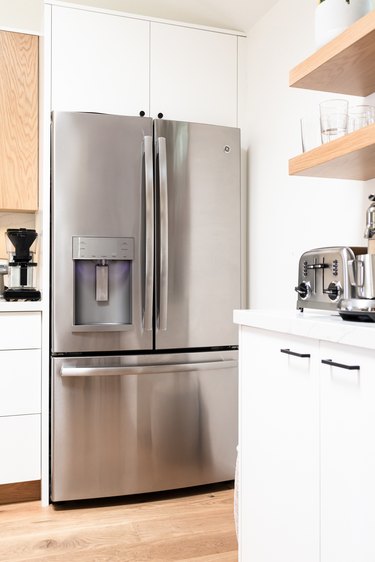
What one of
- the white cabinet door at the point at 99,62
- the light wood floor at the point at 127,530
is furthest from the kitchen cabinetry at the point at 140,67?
the light wood floor at the point at 127,530

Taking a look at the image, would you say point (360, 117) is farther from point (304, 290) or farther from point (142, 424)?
point (142, 424)

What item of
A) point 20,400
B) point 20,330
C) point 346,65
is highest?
point 346,65

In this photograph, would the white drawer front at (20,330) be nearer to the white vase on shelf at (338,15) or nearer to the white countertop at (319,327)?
the white countertop at (319,327)

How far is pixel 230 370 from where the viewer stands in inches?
108

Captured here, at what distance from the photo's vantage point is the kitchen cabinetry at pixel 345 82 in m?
1.51

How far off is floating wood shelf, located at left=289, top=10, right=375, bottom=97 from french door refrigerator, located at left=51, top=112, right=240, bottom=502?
913 mm

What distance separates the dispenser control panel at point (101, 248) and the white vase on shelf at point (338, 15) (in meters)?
1.23

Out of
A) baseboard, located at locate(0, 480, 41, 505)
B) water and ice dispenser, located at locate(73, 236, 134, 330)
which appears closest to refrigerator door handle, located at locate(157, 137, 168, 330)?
water and ice dispenser, located at locate(73, 236, 134, 330)

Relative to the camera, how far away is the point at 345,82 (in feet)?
6.05

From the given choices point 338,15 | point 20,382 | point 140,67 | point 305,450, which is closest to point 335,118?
point 338,15

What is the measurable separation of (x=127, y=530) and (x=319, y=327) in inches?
57.9

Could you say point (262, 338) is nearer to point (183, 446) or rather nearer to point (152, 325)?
point (152, 325)

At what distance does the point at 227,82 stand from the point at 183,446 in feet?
6.13

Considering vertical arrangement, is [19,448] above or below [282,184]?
below
